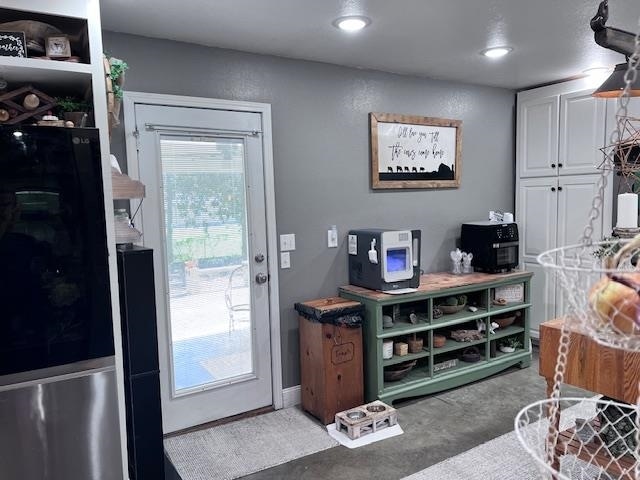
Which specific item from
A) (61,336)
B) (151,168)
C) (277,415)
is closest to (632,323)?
(61,336)

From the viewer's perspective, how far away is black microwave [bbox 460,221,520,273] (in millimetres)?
3877

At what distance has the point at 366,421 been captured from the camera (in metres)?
2.88

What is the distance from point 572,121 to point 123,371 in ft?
12.7

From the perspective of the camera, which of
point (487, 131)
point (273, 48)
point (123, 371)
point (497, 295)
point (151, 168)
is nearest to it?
point (123, 371)

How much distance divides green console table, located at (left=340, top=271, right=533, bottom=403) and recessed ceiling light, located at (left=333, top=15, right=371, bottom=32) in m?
1.63

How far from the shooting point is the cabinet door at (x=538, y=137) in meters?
4.16

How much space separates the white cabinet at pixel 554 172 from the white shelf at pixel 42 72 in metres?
3.35

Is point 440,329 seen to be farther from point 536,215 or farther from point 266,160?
point 266,160

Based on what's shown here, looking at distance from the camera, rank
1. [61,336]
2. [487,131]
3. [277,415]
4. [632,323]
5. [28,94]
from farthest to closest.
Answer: [487,131], [277,415], [28,94], [61,336], [632,323]

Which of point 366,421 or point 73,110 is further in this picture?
point 366,421

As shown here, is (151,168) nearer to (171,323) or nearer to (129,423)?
(171,323)

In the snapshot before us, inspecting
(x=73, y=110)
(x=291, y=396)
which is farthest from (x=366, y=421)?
(x=73, y=110)

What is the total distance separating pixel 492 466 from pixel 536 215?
252 centimetres

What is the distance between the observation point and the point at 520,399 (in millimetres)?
3391
